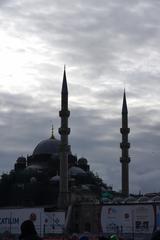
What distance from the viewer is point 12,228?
159 feet

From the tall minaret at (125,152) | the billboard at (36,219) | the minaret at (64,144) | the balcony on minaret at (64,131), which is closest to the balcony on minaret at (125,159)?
the tall minaret at (125,152)

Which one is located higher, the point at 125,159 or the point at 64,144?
the point at 64,144

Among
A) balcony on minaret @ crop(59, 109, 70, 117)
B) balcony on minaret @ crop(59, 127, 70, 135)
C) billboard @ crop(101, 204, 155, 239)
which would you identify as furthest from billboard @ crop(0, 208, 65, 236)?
balcony on minaret @ crop(59, 109, 70, 117)

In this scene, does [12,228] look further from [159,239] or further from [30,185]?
[159,239]

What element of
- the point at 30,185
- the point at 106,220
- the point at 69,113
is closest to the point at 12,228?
the point at 106,220

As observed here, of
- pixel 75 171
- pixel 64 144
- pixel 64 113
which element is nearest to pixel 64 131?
pixel 64 144

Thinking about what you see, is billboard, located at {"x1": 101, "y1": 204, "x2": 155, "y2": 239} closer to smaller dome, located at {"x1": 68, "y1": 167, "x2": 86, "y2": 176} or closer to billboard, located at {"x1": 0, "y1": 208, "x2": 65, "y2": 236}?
billboard, located at {"x1": 0, "y1": 208, "x2": 65, "y2": 236}

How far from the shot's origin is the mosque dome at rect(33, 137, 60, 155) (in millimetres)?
78250

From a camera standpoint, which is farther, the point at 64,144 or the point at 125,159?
the point at 125,159

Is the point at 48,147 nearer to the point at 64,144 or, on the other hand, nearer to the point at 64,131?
the point at 64,131

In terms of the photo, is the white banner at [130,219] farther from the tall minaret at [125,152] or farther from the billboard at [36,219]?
the tall minaret at [125,152]

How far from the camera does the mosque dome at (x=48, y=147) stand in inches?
3081

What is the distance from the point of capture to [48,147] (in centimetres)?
7881

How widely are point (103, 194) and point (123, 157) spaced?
1112 centimetres
